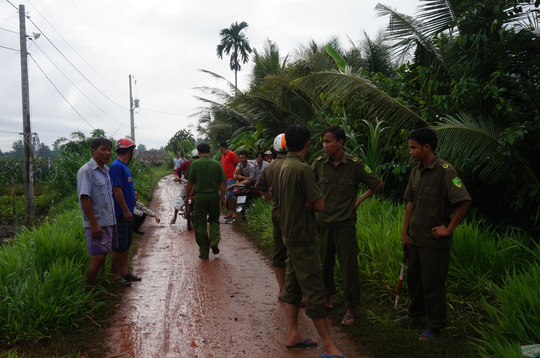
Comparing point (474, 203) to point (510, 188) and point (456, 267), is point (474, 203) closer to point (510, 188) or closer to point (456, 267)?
point (510, 188)

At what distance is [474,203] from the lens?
638 cm

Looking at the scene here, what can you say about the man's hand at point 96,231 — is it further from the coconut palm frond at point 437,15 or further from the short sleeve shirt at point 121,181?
the coconut palm frond at point 437,15

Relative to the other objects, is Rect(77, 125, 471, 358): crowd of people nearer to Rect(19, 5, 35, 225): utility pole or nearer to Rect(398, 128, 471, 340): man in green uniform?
Rect(398, 128, 471, 340): man in green uniform

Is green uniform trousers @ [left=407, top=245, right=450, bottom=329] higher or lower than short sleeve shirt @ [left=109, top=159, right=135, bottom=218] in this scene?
lower

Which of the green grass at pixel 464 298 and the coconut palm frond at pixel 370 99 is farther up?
the coconut palm frond at pixel 370 99

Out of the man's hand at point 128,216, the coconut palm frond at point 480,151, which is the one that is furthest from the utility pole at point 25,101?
the coconut palm frond at point 480,151

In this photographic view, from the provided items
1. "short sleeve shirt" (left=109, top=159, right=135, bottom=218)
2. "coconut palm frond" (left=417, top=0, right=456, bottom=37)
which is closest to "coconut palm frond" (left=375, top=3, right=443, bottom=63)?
"coconut palm frond" (left=417, top=0, right=456, bottom=37)

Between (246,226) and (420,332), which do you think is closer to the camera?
(420,332)

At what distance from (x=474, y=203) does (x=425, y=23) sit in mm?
3667

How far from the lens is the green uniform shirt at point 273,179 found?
423cm

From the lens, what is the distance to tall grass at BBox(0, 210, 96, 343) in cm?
361

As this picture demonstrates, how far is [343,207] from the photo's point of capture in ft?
12.8

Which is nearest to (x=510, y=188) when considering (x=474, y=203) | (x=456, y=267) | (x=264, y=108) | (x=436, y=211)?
(x=474, y=203)

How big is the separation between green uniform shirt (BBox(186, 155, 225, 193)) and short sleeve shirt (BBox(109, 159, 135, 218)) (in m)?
1.46
